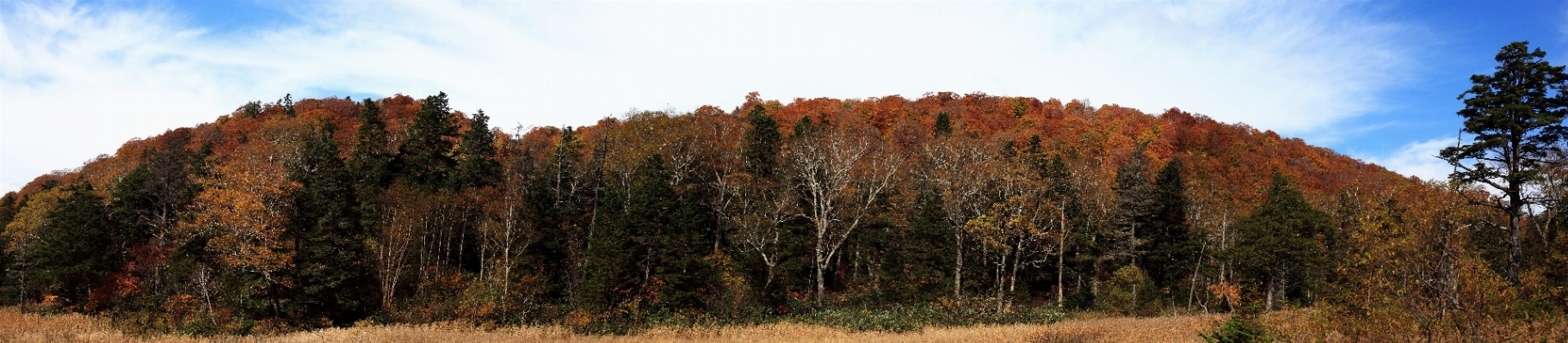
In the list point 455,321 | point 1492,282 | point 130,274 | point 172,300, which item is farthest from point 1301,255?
point 130,274

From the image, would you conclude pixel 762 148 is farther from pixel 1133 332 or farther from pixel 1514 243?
pixel 1514 243

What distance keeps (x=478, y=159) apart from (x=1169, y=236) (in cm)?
4999

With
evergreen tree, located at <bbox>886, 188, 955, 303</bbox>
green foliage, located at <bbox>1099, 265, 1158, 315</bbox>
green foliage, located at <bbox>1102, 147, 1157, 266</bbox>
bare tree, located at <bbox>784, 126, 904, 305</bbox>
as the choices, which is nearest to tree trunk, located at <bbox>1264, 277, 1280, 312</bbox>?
green foliage, located at <bbox>1099, 265, 1158, 315</bbox>

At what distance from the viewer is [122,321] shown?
118 ft

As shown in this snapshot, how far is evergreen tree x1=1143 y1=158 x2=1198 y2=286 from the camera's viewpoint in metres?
53.2

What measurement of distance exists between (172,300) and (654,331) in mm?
26421

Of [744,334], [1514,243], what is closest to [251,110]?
[744,334]

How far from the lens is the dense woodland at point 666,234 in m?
35.5

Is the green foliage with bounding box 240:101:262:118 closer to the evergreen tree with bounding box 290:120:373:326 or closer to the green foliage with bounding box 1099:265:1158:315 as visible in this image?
the evergreen tree with bounding box 290:120:373:326

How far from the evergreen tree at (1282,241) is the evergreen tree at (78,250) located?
7416 centimetres

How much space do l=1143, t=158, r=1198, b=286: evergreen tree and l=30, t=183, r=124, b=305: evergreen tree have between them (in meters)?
71.7

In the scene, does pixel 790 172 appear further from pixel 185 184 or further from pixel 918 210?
pixel 185 184

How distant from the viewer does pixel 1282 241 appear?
4500cm

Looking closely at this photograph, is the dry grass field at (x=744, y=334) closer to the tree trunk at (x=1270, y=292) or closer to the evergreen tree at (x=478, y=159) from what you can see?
the tree trunk at (x=1270, y=292)
